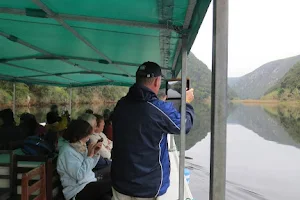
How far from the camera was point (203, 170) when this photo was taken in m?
12.1

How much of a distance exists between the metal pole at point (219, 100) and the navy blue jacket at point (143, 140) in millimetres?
365

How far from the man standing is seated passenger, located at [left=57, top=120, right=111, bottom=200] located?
2.83 feet

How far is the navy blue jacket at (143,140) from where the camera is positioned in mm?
1590

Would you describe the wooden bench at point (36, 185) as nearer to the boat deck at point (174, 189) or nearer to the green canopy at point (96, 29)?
the boat deck at point (174, 189)

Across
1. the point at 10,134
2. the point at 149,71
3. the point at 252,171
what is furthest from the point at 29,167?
the point at 252,171

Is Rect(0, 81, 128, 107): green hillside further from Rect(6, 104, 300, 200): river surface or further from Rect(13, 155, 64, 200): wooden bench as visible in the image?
Rect(13, 155, 64, 200): wooden bench

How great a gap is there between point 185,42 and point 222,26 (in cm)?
119

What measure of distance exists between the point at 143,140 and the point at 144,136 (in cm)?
2

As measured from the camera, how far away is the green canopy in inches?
84.7

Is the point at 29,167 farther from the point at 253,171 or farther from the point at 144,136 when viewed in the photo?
the point at 253,171

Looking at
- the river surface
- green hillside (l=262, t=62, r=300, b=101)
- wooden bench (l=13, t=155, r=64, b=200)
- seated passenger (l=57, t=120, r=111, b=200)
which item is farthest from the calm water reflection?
green hillside (l=262, t=62, r=300, b=101)

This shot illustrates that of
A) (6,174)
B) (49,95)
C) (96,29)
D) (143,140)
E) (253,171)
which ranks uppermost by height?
(96,29)

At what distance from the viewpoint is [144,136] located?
1604 millimetres

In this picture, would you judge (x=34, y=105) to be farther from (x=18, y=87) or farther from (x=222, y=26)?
(x=222, y=26)
